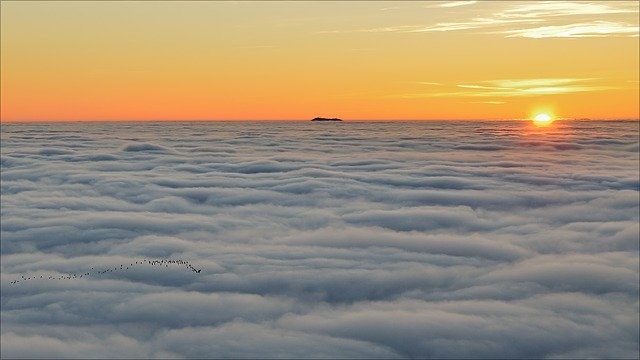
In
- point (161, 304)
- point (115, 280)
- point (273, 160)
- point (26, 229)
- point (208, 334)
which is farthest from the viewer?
point (273, 160)

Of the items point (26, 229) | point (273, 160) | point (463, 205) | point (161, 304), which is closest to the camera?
point (161, 304)

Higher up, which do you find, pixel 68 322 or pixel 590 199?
pixel 590 199

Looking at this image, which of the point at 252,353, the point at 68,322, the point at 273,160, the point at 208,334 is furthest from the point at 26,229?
the point at 273,160

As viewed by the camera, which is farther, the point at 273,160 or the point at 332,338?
the point at 273,160

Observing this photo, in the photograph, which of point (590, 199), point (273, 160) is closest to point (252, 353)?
point (590, 199)

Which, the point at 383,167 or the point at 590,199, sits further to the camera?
the point at 383,167

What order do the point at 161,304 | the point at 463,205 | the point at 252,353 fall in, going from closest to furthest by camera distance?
the point at 252,353
the point at 161,304
the point at 463,205

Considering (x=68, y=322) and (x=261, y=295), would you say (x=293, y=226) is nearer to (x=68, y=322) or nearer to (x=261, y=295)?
(x=261, y=295)

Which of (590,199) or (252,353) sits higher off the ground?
(590,199)

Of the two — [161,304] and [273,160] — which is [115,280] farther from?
[273,160]
